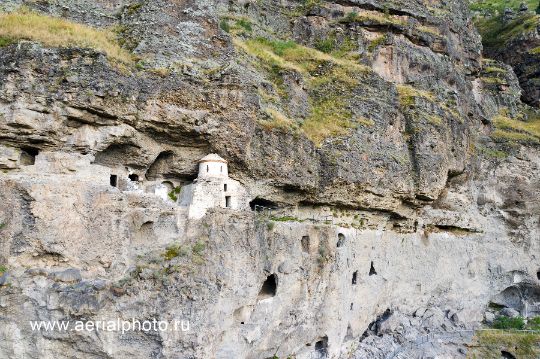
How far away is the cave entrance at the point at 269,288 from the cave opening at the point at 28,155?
10569 millimetres

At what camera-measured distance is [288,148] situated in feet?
82.4

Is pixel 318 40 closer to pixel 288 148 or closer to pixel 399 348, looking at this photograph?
pixel 288 148

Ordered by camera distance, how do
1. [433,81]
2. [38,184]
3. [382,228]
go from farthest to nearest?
1. [433,81]
2. [382,228]
3. [38,184]

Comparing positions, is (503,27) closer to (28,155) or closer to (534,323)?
(534,323)

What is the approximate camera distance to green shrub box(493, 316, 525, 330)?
33.5 meters

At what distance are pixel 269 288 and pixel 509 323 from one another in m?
18.8

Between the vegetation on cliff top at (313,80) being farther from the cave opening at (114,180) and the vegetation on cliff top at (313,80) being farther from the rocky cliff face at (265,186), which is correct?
the cave opening at (114,180)

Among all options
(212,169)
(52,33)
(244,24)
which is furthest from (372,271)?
(52,33)

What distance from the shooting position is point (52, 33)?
20781mm

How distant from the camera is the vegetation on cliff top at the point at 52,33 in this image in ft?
65.9

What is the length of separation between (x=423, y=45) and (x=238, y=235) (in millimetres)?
25172

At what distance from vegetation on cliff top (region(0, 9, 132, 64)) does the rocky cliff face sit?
0.68m

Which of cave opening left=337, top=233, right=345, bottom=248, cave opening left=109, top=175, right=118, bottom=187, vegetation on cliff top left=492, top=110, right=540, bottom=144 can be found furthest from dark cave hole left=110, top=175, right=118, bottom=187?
vegetation on cliff top left=492, top=110, right=540, bottom=144

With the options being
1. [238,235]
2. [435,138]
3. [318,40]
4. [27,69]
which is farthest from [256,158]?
[318,40]
